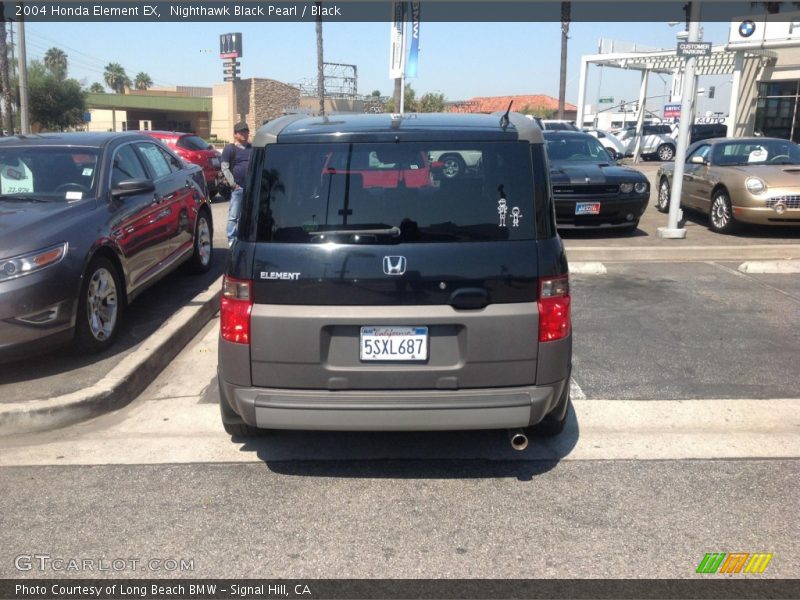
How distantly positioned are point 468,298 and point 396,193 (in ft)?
2.08

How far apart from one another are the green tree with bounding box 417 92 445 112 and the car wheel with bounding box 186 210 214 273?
4001cm

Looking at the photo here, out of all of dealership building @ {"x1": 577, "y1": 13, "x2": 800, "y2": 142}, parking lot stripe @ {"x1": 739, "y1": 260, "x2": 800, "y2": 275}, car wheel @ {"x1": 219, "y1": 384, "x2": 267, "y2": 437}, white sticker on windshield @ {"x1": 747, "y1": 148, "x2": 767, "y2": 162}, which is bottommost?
car wheel @ {"x1": 219, "y1": 384, "x2": 267, "y2": 437}

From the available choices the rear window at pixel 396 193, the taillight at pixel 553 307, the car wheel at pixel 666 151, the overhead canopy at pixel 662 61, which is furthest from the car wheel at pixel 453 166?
the car wheel at pixel 666 151

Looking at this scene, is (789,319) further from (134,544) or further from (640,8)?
(640,8)

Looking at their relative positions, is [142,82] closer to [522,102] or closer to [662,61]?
[522,102]

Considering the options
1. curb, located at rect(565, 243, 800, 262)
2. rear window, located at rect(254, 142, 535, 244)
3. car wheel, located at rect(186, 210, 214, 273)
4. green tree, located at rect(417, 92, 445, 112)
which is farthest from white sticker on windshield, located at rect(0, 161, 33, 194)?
green tree, located at rect(417, 92, 445, 112)

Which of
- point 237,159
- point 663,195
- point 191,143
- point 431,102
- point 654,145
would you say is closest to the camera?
point 237,159

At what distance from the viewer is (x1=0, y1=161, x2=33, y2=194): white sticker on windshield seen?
19.9 feet

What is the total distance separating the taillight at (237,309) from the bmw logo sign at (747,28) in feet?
81.2

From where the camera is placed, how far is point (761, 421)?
4.57m

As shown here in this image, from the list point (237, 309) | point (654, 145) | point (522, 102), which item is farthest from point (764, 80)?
point (522, 102)

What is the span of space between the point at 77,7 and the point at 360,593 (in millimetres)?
25681

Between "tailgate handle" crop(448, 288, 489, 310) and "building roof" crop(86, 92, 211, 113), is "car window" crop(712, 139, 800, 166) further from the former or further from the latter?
"building roof" crop(86, 92, 211, 113)

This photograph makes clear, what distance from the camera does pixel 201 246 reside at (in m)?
8.27
